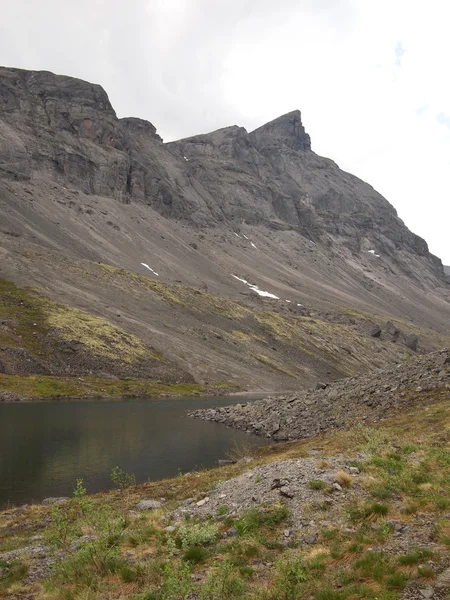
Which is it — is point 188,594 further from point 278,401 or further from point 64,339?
point 64,339

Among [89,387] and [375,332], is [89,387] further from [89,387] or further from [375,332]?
[375,332]

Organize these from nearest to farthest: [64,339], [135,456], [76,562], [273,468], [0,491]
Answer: [76,562]
[273,468]
[0,491]
[135,456]
[64,339]

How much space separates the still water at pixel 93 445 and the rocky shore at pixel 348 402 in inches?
136

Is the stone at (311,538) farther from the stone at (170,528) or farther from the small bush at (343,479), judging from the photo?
the stone at (170,528)

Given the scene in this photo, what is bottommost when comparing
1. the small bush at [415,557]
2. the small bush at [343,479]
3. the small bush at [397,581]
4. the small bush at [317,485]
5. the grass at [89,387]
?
the grass at [89,387]

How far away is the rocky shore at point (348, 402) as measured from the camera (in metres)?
42.6

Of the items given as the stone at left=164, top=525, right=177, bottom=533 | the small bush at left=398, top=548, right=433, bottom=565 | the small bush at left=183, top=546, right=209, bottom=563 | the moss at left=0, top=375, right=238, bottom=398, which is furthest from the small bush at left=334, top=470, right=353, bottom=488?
the moss at left=0, top=375, right=238, bottom=398

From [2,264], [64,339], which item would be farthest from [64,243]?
[64,339]

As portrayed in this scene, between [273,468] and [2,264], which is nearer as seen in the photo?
[273,468]

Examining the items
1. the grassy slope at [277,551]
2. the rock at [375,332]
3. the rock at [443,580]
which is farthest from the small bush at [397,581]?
the rock at [375,332]

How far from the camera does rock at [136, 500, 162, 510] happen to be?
21.5 metres

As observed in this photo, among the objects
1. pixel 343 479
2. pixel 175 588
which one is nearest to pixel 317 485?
pixel 343 479

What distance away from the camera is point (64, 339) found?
4117 inches

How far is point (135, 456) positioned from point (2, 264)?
358ft
